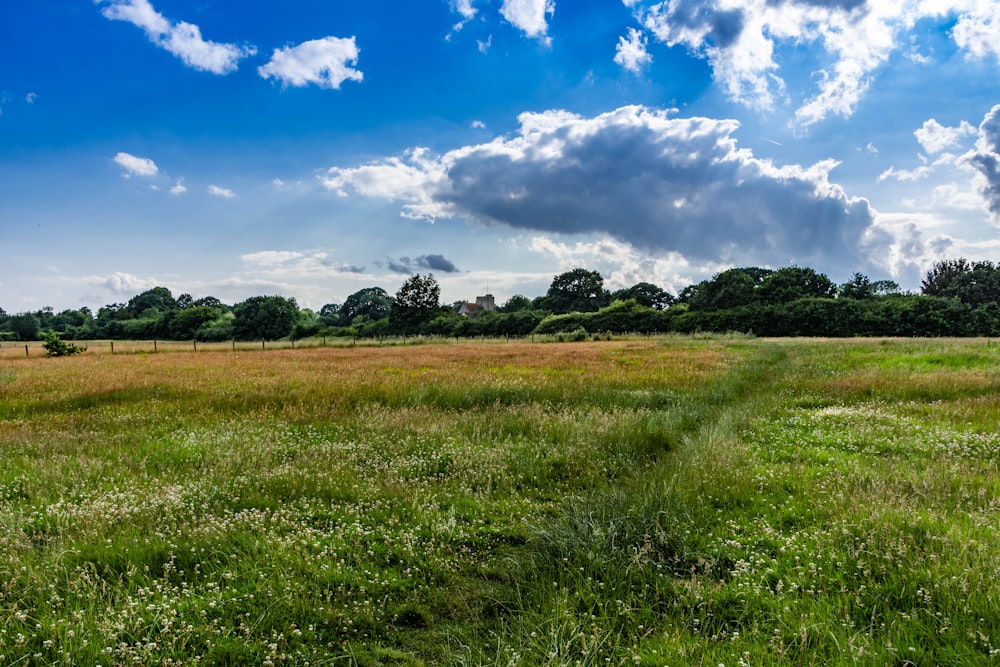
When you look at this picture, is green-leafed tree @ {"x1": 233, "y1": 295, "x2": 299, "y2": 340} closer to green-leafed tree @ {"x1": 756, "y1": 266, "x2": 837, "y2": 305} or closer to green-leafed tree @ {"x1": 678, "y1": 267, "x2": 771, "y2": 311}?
green-leafed tree @ {"x1": 678, "y1": 267, "x2": 771, "y2": 311}

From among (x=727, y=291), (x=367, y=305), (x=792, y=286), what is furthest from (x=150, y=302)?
(x=792, y=286)

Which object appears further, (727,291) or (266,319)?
(266,319)

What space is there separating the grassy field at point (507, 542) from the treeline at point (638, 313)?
2146 inches

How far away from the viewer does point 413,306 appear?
10650 cm

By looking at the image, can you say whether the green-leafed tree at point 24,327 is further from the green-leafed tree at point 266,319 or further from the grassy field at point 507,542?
the grassy field at point 507,542

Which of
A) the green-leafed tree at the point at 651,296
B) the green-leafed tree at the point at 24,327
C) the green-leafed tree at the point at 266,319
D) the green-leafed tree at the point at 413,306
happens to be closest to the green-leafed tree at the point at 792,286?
the green-leafed tree at the point at 651,296

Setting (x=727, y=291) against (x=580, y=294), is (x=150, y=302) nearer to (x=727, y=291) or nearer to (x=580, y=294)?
(x=580, y=294)

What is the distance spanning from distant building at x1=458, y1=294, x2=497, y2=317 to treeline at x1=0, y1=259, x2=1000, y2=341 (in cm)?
388

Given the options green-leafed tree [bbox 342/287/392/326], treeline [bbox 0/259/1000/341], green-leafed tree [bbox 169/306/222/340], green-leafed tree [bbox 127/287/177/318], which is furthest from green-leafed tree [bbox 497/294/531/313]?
green-leafed tree [bbox 127/287/177/318]

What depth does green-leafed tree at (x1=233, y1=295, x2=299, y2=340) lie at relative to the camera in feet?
379

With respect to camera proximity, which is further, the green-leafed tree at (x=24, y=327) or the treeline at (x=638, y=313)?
the green-leafed tree at (x=24, y=327)

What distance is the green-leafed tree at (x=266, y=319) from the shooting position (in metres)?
116

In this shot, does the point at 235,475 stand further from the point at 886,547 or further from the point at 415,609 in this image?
the point at 886,547

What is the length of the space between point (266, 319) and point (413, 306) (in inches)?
1552
